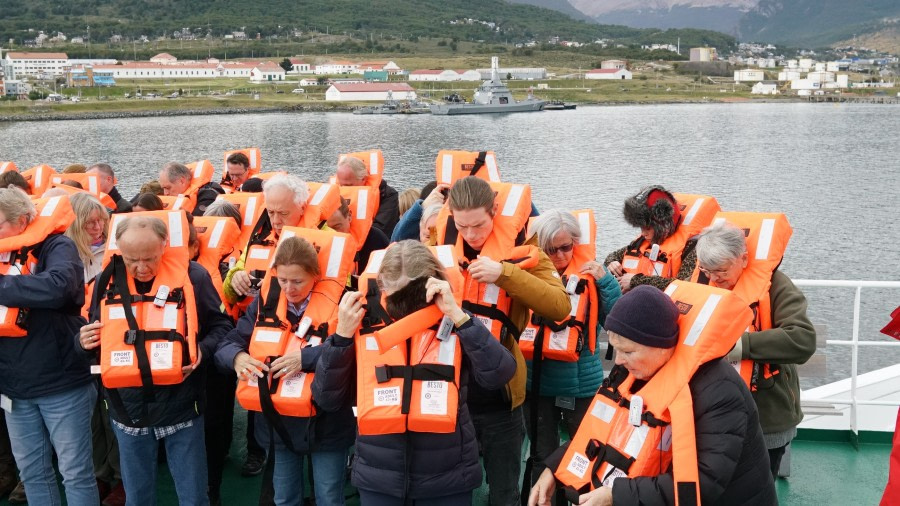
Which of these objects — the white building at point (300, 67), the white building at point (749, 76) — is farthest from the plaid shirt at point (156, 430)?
the white building at point (749, 76)

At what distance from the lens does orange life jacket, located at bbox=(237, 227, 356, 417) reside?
11.2 feet

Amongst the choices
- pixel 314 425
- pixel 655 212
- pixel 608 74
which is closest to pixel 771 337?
pixel 655 212

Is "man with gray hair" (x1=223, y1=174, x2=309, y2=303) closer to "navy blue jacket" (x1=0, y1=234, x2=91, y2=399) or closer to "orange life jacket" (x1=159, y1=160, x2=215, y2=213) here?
"navy blue jacket" (x1=0, y1=234, x2=91, y2=399)

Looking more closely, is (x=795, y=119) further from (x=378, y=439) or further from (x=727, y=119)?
(x=378, y=439)

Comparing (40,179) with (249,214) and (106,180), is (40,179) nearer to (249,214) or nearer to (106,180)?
(106,180)

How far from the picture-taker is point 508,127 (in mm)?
73250

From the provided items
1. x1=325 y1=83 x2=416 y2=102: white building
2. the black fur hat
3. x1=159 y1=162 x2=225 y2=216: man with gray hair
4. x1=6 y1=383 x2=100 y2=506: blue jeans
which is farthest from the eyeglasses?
x1=325 y1=83 x2=416 y2=102: white building

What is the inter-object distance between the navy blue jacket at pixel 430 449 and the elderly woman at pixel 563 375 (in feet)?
3.04

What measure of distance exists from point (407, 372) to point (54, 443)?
1.96 m

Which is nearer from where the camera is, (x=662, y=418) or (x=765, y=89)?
(x=662, y=418)

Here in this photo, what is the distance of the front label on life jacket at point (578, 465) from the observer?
2654mm

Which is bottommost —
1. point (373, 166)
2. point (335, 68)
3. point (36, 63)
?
point (373, 166)

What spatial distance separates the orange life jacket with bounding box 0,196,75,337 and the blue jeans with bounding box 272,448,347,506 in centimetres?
136

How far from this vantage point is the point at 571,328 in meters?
3.84
